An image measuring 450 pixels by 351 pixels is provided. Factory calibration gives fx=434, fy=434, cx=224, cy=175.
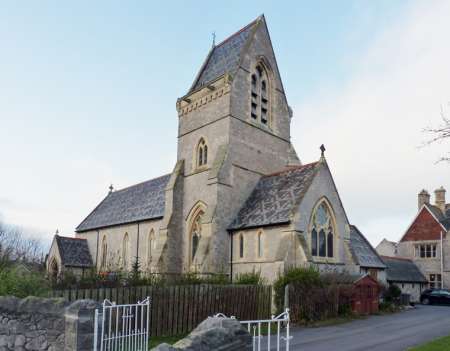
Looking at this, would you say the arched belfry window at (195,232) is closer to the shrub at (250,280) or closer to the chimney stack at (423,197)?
the shrub at (250,280)

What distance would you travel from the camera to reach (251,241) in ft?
81.0

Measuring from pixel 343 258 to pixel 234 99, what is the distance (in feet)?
39.0

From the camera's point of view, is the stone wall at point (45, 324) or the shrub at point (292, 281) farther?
the shrub at point (292, 281)

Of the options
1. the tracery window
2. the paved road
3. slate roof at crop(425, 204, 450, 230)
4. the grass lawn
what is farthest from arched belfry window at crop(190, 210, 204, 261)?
slate roof at crop(425, 204, 450, 230)

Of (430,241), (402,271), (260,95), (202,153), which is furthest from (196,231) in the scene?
(430,241)

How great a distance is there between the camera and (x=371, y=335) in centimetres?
1698

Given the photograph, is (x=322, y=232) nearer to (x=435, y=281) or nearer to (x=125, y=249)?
(x=125, y=249)

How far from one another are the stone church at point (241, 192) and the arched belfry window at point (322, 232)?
6cm

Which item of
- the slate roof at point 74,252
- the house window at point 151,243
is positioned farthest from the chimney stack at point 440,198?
the slate roof at point 74,252

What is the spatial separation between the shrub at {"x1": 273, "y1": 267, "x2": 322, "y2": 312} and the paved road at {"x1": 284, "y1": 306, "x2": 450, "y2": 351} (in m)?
1.91

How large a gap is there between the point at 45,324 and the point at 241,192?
61.3 ft

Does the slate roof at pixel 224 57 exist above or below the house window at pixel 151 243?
above

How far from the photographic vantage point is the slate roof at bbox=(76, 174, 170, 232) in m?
34.3

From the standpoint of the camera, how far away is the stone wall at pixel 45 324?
8.98 meters
